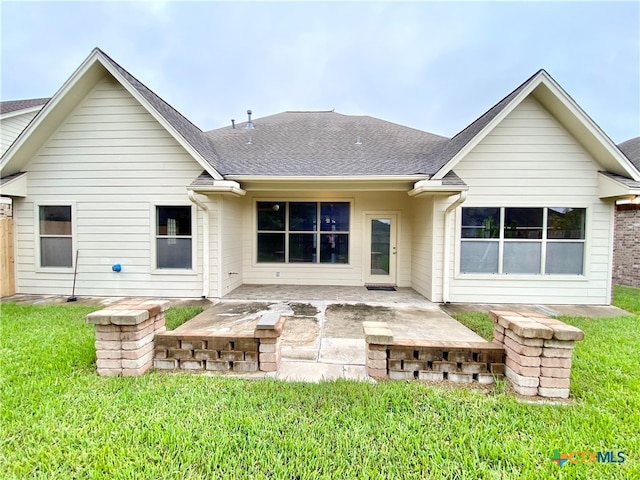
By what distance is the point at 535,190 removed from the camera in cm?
614

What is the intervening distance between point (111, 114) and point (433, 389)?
26.5 ft

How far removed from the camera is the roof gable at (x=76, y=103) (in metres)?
5.79

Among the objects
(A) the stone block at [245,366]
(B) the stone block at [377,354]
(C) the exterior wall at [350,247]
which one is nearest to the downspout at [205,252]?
(C) the exterior wall at [350,247]

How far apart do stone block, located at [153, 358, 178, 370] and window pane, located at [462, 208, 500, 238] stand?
600 cm

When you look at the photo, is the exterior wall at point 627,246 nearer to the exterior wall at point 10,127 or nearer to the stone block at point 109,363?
the stone block at point 109,363

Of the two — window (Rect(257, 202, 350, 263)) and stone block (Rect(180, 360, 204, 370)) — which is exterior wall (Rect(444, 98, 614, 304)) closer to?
window (Rect(257, 202, 350, 263))

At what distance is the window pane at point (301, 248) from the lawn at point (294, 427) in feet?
17.7

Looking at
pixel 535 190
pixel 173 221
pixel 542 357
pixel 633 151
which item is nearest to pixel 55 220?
pixel 173 221

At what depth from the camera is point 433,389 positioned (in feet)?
8.88

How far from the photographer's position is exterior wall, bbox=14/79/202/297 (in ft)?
20.7

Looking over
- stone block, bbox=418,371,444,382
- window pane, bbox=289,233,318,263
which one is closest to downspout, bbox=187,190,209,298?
window pane, bbox=289,233,318,263

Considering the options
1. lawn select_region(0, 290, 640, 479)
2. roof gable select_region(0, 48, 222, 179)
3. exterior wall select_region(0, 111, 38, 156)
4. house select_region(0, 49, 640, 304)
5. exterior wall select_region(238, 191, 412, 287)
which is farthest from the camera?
exterior wall select_region(0, 111, 38, 156)

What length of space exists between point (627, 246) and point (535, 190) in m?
5.30

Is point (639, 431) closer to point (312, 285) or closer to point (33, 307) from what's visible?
point (312, 285)
